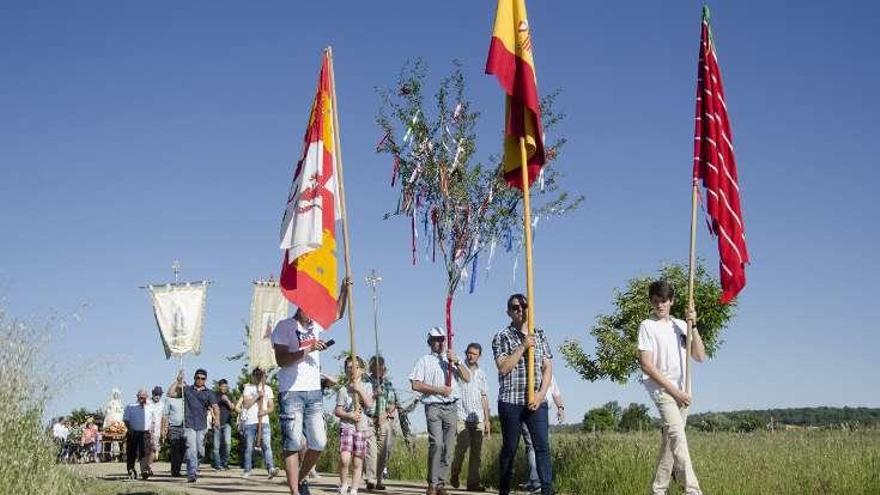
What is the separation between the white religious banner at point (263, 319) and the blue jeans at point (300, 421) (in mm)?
16569

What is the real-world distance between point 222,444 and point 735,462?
41.1 feet

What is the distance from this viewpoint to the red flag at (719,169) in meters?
10.5

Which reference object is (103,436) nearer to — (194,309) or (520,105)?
(194,309)

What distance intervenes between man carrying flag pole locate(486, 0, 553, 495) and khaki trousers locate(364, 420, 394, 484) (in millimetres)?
3796

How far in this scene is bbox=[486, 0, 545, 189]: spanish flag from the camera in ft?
36.3

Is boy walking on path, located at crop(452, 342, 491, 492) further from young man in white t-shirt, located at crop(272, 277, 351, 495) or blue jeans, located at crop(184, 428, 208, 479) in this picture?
blue jeans, located at crop(184, 428, 208, 479)

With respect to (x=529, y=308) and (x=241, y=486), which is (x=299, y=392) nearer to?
(x=529, y=308)

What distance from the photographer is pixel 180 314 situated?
86.2 ft

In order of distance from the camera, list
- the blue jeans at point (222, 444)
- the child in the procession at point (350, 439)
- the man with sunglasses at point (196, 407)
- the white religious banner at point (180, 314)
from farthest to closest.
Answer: the white religious banner at point (180, 314)
the blue jeans at point (222, 444)
the man with sunglasses at point (196, 407)
the child in the procession at point (350, 439)

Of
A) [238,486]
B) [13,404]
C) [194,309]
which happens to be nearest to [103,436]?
[194,309]

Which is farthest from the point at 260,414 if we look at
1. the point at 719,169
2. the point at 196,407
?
the point at 719,169

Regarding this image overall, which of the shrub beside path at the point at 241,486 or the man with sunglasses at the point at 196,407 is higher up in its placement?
the man with sunglasses at the point at 196,407

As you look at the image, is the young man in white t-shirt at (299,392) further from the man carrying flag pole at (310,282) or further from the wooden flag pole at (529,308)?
the wooden flag pole at (529,308)

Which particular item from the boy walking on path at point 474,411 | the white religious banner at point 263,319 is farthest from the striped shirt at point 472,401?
the white religious banner at point 263,319
